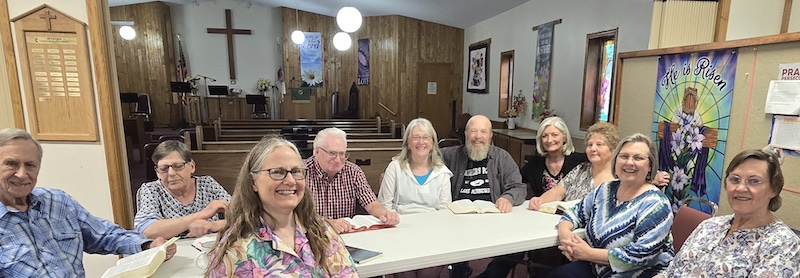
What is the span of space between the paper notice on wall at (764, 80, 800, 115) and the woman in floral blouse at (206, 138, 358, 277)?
6.78 ft

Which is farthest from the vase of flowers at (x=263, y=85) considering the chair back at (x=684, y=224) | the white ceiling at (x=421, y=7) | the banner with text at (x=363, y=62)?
the chair back at (x=684, y=224)

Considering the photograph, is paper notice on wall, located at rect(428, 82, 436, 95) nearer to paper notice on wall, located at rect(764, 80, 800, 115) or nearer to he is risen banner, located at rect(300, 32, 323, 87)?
he is risen banner, located at rect(300, 32, 323, 87)

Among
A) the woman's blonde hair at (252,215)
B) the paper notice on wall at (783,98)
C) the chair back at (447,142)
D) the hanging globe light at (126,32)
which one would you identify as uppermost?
the hanging globe light at (126,32)

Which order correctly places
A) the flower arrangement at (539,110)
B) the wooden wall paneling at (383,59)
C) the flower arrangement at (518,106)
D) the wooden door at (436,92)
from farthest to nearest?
the wooden door at (436,92) → the wooden wall paneling at (383,59) → the flower arrangement at (518,106) → the flower arrangement at (539,110)

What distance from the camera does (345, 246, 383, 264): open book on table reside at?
145 cm

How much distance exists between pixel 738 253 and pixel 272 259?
156cm

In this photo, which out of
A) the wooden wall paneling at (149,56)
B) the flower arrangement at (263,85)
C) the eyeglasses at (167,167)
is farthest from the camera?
the flower arrangement at (263,85)

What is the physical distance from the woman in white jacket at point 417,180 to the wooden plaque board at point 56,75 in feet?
5.34

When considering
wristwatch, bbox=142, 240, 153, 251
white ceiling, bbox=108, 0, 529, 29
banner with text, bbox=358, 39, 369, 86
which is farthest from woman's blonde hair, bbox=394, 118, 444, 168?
banner with text, bbox=358, 39, 369, 86

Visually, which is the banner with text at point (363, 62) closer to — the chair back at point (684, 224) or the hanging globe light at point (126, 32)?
the hanging globe light at point (126, 32)

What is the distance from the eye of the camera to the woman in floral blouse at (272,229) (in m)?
1.18

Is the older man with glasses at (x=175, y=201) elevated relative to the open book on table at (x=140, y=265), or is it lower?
elevated

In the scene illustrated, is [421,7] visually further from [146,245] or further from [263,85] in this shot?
[146,245]

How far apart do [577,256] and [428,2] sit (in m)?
6.27
